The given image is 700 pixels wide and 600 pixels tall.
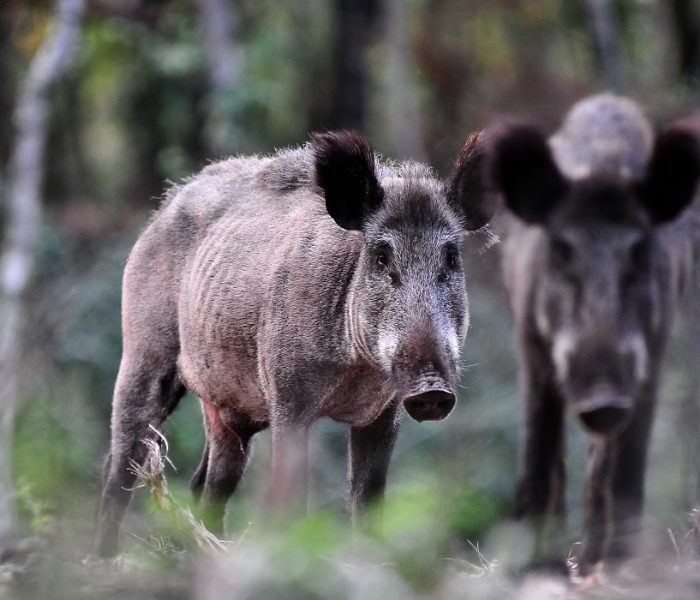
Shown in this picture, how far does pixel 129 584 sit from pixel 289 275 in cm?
256

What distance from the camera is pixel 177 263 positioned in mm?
8312

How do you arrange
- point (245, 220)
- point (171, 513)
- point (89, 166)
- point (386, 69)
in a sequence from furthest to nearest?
point (89, 166)
point (386, 69)
point (245, 220)
point (171, 513)

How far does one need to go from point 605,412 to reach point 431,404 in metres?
0.87

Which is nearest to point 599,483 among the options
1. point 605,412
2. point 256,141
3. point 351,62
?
point 605,412

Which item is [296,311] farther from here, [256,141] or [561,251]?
[256,141]

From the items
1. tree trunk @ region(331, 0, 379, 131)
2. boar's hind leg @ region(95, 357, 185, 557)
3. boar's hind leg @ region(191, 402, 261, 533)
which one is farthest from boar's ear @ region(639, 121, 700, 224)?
tree trunk @ region(331, 0, 379, 131)

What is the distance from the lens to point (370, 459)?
25.2ft

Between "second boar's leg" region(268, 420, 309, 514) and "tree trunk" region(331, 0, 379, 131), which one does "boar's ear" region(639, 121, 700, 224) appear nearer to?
"second boar's leg" region(268, 420, 309, 514)

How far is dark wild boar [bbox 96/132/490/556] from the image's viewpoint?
692 cm

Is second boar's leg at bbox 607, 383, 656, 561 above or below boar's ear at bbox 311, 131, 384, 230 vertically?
below

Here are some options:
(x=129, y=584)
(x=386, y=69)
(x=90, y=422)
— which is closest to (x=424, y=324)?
(x=129, y=584)

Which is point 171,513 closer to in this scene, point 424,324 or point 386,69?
point 424,324

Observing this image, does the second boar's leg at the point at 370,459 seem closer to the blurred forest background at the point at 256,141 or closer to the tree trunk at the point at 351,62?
the blurred forest background at the point at 256,141

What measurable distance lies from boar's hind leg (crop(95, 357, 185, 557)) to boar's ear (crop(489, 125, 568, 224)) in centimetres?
223
